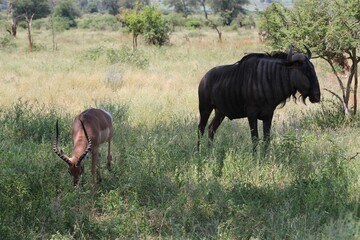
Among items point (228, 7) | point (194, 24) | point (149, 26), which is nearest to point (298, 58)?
point (149, 26)

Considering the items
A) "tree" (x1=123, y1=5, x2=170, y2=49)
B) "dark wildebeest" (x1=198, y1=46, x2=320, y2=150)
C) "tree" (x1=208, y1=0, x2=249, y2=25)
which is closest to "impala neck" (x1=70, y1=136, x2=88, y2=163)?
"dark wildebeest" (x1=198, y1=46, x2=320, y2=150)

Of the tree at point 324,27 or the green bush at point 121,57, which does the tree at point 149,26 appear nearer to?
the green bush at point 121,57

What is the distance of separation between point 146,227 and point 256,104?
112 inches

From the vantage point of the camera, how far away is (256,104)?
6.56 meters

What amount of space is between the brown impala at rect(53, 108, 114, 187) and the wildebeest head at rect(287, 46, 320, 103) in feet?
8.40

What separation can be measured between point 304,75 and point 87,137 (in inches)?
121

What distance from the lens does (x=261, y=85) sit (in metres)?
6.48

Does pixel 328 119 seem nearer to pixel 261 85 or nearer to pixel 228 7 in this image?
pixel 261 85

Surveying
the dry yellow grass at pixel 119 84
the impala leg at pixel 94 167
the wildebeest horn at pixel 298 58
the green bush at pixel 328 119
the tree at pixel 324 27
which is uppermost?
the tree at pixel 324 27

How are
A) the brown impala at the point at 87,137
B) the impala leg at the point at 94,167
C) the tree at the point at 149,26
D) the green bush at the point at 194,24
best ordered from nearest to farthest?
the brown impala at the point at 87,137, the impala leg at the point at 94,167, the tree at the point at 149,26, the green bush at the point at 194,24

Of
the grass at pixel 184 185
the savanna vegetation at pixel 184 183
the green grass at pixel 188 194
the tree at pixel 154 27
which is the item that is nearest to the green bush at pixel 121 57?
the savanna vegetation at pixel 184 183

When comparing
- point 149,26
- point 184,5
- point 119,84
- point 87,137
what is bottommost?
point 119,84

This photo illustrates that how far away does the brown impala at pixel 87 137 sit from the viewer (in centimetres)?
473

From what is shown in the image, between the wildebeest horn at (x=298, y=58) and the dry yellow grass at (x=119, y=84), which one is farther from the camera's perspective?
the dry yellow grass at (x=119, y=84)
